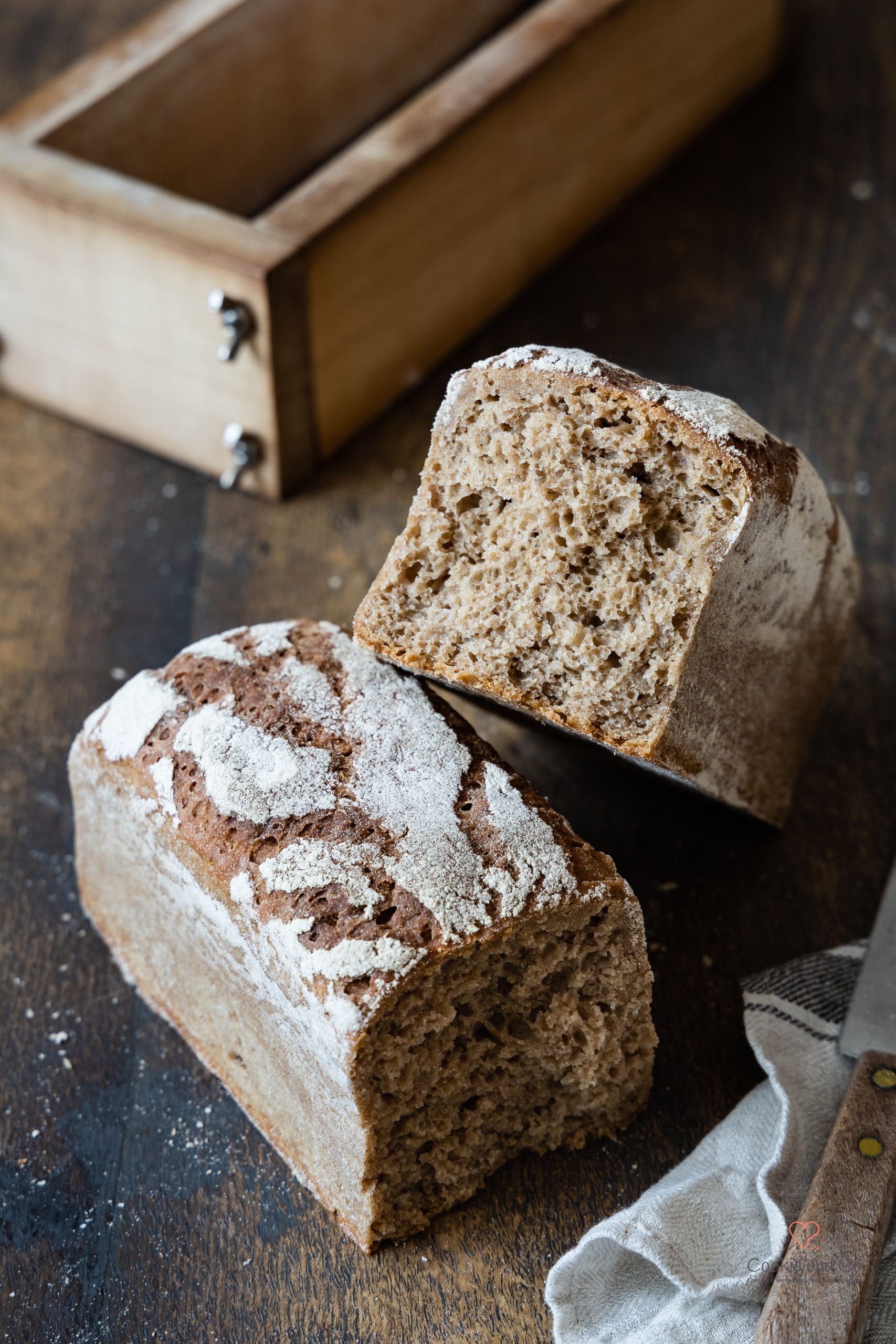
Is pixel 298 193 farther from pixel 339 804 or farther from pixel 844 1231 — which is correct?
pixel 844 1231

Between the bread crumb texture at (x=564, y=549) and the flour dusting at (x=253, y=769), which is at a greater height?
the bread crumb texture at (x=564, y=549)

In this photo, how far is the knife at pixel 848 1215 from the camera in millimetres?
1354

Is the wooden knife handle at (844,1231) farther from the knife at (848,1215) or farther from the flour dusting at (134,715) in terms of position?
the flour dusting at (134,715)

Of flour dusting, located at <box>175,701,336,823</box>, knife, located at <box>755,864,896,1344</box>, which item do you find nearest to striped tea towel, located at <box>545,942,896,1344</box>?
knife, located at <box>755,864,896,1344</box>

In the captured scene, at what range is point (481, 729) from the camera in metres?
2.19

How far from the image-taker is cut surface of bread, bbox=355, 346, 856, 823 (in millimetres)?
1572

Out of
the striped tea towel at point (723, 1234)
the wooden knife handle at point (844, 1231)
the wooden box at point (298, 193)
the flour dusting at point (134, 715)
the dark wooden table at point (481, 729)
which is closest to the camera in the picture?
the wooden knife handle at point (844, 1231)

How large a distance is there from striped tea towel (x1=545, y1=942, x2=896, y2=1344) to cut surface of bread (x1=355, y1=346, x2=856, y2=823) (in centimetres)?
37

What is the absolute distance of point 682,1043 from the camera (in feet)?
5.85

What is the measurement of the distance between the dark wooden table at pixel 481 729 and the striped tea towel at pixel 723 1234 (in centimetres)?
7

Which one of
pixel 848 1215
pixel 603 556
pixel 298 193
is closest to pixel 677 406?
pixel 603 556

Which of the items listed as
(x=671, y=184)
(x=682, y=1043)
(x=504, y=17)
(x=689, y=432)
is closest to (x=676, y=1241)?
(x=682, y=1043)

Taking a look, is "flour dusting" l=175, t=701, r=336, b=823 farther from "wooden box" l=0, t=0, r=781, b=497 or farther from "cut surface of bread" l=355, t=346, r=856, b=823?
"wooden box" l=0, t=0, r=781, b=497

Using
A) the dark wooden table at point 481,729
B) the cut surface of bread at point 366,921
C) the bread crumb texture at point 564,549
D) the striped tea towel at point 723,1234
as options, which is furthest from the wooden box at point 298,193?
the striped tea towel at point 723,1234
